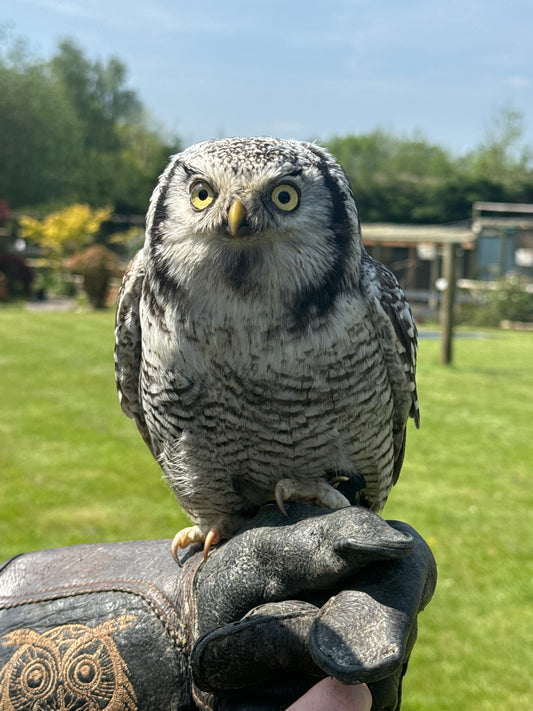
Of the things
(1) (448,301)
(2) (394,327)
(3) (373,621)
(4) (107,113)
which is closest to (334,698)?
(3) (373,621)

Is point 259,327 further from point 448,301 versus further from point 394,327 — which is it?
point 448,301

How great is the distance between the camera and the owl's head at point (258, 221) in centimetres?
168

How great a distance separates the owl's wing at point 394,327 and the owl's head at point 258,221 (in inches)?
7.2

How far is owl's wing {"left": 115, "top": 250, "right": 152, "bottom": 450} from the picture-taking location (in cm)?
206

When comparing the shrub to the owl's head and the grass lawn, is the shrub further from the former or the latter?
the owl's head

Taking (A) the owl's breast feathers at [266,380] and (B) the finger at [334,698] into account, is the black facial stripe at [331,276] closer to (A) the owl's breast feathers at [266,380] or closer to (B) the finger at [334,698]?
(A) the owl's breast feathers at [266,380]

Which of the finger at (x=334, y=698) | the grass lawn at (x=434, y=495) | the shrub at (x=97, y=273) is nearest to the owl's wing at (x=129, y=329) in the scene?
the finger at (x=334, y=698)

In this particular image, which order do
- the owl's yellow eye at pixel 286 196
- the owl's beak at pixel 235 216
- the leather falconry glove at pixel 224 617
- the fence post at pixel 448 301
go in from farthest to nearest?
1. the fence post at pixel 448 301
2. the owl's yellow eye at pixel 286 196
3. the owl's beak at pixel 235 216
4. the leather falconry glove at pixel 224 617

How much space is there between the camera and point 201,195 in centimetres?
176

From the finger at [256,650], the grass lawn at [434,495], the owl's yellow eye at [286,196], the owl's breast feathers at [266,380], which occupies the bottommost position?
the grass lawn at [434,495]

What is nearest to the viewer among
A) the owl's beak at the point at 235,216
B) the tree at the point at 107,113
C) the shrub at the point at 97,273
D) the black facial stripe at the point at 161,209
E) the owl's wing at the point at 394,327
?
the owl's beak at the point at 235,216

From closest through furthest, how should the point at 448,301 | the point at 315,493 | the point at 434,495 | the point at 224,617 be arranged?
the point at 224,617 → the point at 315,493 → the point at 434,495 → the point at 448,301

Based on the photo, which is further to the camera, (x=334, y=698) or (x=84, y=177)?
(x=84, y=177)

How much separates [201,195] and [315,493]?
0.93 meters
